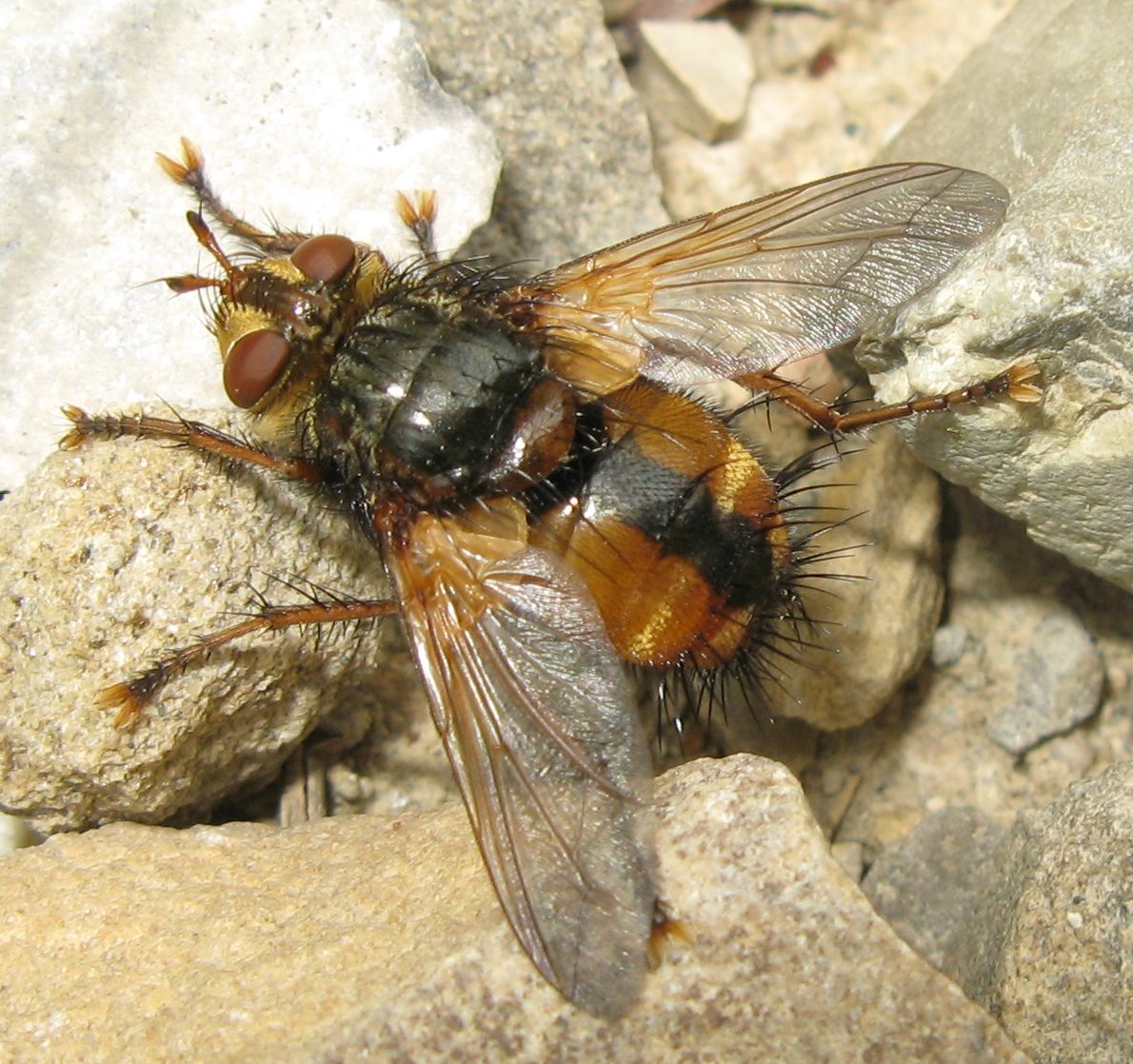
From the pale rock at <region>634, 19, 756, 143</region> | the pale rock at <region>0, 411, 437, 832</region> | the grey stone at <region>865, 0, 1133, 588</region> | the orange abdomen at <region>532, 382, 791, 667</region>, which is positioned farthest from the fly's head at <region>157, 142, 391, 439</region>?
the pale rock at <region>634, 19, 756, 143</region>

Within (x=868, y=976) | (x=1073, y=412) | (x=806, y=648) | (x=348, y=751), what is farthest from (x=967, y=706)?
(x=348, y=751)

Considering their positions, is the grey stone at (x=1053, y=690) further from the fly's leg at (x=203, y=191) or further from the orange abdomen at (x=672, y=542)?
the fly's leg at (x=203, y=191)

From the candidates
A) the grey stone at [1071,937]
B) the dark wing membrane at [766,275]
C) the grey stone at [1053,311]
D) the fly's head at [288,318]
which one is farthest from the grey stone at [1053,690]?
the fly's head at [288,318]

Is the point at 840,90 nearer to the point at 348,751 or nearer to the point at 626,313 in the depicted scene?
the point at 626,313

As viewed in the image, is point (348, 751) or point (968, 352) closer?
point (968, 352)

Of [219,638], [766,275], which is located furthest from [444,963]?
[766,275]

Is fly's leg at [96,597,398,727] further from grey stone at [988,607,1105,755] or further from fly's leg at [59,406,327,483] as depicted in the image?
grey stone at [988,607,1105,755]

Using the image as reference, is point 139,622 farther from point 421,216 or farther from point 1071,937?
point 1071,937
